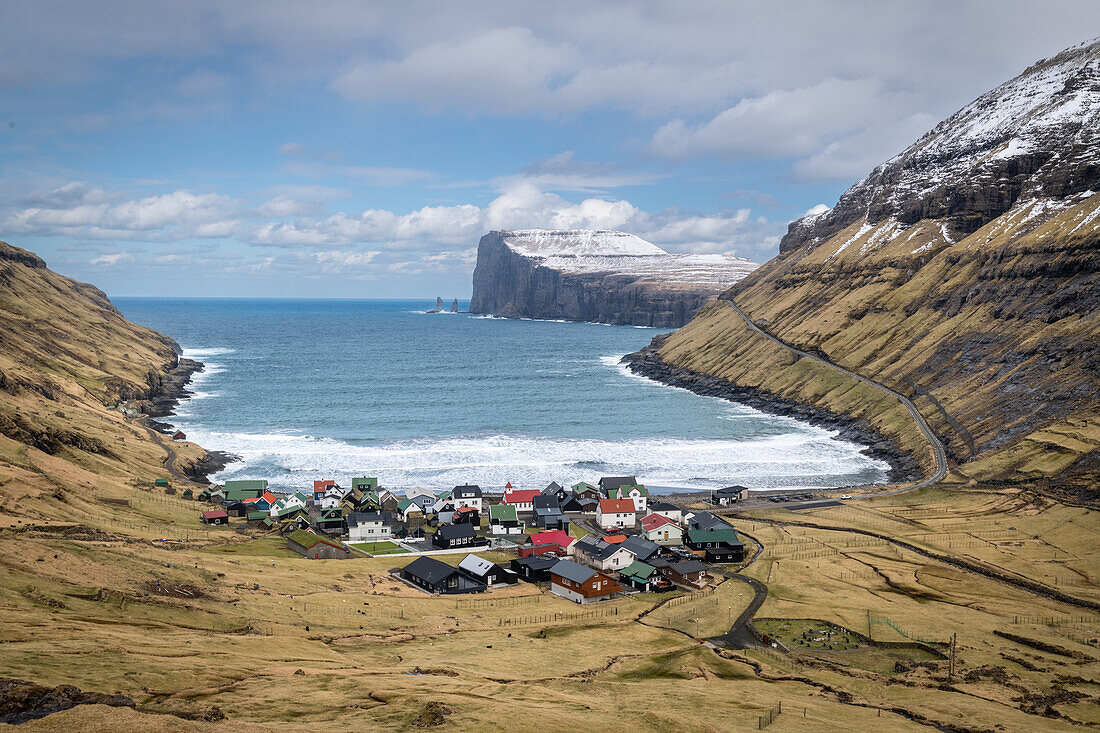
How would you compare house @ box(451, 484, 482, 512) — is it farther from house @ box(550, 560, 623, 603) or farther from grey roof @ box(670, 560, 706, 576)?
grey roof @ box(670, 560, 706, 576)

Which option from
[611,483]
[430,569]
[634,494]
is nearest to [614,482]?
[611,483]

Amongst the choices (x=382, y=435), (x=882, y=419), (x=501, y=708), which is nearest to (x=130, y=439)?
(x=382, y=435)

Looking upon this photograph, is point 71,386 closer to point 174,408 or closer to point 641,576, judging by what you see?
point 174,408

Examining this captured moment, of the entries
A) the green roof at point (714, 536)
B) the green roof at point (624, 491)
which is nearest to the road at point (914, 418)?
the green roof at point (624, 491)

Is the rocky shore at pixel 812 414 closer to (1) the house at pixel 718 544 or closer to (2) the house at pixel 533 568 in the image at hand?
(1) the house at pixel 718 544

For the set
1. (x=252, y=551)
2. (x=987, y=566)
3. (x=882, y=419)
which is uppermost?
(x=882, y=419)

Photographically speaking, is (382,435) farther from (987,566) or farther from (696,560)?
(987,566)

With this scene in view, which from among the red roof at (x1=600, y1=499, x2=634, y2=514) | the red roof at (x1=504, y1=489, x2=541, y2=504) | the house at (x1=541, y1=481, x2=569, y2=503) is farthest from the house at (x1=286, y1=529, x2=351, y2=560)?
the red roof at (x1=600, y1=499, x2=634, y2=514)
